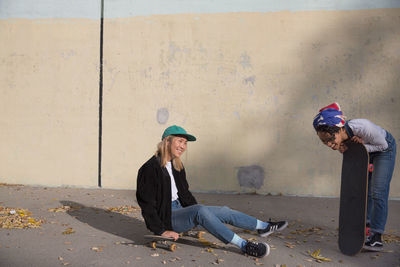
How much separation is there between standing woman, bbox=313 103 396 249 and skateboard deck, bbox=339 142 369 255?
135 millimetres

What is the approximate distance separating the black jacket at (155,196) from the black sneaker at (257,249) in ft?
2.56

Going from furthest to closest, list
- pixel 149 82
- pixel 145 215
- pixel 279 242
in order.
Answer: pixel 149 82 < pixel 279 242 < pixel 145 215

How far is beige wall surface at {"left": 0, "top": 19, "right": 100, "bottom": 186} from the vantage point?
27.7 ft

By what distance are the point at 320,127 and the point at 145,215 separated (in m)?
1.90

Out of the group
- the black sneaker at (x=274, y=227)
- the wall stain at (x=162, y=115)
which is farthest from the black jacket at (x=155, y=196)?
the wall stain at (x=162, y=115)

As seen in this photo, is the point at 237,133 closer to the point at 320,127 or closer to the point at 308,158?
the point at 308,158

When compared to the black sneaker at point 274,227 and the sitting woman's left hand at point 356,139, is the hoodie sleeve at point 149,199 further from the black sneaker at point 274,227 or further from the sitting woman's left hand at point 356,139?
the sitting woman's left hand at point 356,139

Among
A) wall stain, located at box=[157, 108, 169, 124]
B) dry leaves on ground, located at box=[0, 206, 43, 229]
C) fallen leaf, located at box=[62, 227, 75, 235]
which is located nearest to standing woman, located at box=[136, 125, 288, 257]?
fallen leaf, located at box=[62, 227, 75, 235]

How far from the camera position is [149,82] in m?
8.26

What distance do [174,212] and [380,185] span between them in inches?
81.9

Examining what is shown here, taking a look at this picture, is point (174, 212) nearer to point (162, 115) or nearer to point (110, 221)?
point (110, 221)

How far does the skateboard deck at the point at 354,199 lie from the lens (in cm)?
405

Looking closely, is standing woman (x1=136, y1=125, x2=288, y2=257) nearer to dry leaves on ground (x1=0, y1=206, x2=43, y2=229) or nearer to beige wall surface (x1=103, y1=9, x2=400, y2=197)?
dry leaves on ground (x1=0, y1=206, x2=43, y2=229)

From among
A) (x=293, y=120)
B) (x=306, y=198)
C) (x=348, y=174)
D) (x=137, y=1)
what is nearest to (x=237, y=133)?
(x=293, y=120)
